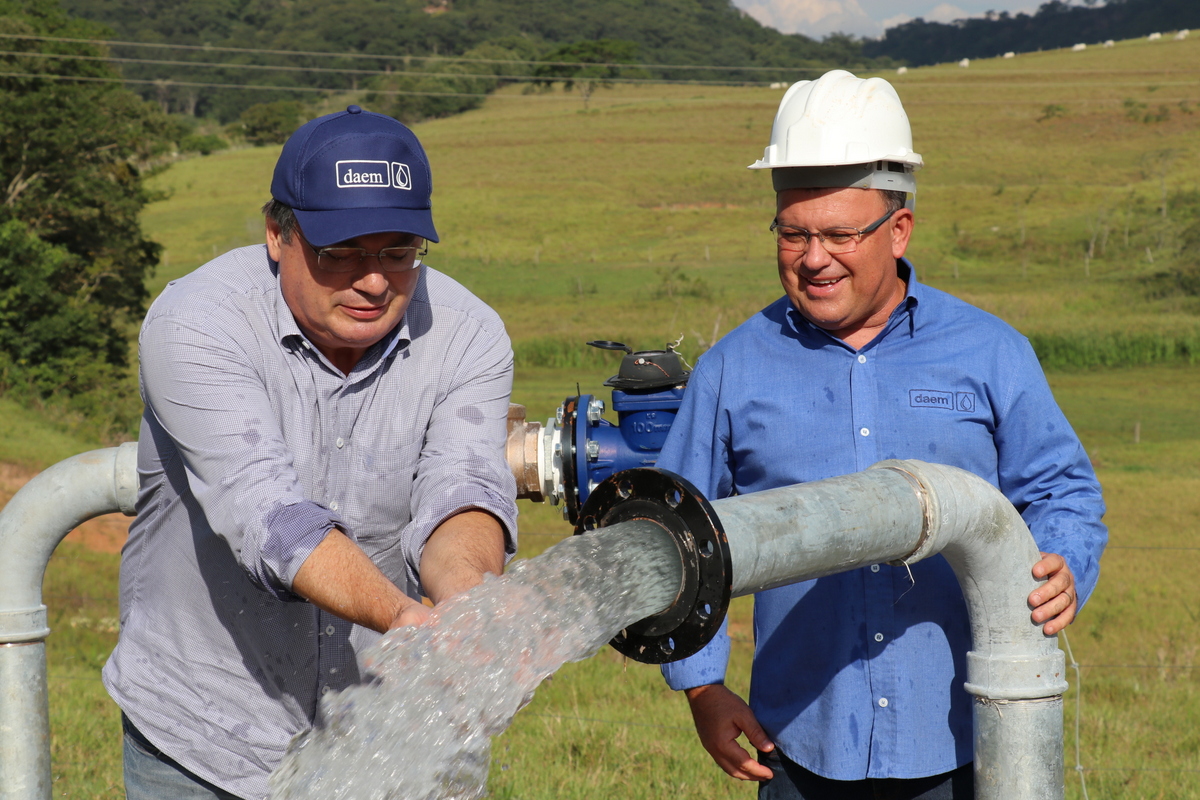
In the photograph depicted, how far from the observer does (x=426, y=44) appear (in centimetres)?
13312

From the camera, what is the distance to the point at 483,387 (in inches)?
96.0

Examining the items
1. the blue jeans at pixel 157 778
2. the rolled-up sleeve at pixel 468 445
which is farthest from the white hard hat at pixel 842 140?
the blue jeans at pixel 157 778

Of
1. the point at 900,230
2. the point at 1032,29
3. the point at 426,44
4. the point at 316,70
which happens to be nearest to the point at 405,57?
the point at 316,70

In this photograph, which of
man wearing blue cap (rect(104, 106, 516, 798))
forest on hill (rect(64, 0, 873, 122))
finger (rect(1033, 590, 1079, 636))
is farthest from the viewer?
forest on hill (rect(64, 0, 873, 122))

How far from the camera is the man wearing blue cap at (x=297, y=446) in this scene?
211 cm

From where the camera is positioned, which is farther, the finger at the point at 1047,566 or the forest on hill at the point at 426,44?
the forest on hill at the point at 426,44

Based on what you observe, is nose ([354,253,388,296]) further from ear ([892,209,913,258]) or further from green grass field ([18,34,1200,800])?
green grass field ([18,34,1200,800])

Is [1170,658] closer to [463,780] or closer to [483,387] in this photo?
[483,387]

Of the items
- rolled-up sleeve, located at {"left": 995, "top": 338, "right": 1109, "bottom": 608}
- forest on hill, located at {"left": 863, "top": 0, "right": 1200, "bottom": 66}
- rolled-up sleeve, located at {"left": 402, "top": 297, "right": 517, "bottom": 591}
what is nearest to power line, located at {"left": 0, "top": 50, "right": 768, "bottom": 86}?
rolled-up sleeve, located at {"left": 402, "top": 297, "right": 517, "bottom": 591}

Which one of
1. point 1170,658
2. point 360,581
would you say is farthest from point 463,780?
point 1170,658

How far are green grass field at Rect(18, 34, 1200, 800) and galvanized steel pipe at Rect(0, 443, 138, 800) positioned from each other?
1.61 metres

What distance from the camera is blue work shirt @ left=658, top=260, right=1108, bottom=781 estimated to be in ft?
7.63

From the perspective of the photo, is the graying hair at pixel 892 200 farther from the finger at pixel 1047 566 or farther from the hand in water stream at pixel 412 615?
the hand in water stream at pixel 412 615

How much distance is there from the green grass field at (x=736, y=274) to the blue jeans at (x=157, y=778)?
78.5 inches
